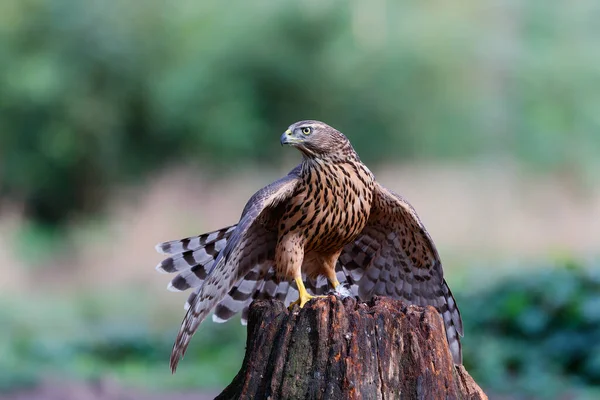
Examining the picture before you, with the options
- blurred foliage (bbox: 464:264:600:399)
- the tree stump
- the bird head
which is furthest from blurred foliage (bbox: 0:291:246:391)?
the tree stump

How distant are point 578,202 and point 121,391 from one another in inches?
297

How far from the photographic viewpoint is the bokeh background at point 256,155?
8234 mm

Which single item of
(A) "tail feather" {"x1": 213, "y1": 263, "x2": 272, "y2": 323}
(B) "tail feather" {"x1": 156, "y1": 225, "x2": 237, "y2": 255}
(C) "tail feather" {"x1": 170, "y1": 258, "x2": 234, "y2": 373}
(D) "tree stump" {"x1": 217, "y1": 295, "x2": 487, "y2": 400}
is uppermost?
(B) "tail feather" {"x1": 156, "y1": 225, "x2": 237, "y2": 255}

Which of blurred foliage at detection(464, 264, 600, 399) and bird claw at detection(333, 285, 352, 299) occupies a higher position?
blurred foliage at detection(464, 264, 600, 399)

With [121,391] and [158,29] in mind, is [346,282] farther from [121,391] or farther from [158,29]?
[158,29]

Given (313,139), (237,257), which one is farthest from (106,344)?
(313,139)

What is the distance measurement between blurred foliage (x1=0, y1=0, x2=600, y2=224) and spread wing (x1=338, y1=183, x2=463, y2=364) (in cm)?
1099

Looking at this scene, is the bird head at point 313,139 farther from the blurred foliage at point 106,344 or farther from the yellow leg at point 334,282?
the blurred foliage at point 106,344

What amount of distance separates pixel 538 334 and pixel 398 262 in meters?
4.32

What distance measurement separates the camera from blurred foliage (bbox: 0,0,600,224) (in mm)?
15086

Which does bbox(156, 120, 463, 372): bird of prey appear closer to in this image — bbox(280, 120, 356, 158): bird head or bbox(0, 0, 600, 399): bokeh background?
bbox(280, 120, 356, 158): bird head

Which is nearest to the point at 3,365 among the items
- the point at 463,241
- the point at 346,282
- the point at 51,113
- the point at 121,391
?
the point at 121,391

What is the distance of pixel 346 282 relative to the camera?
4.32 m

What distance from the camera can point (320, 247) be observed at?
13.2 ft
